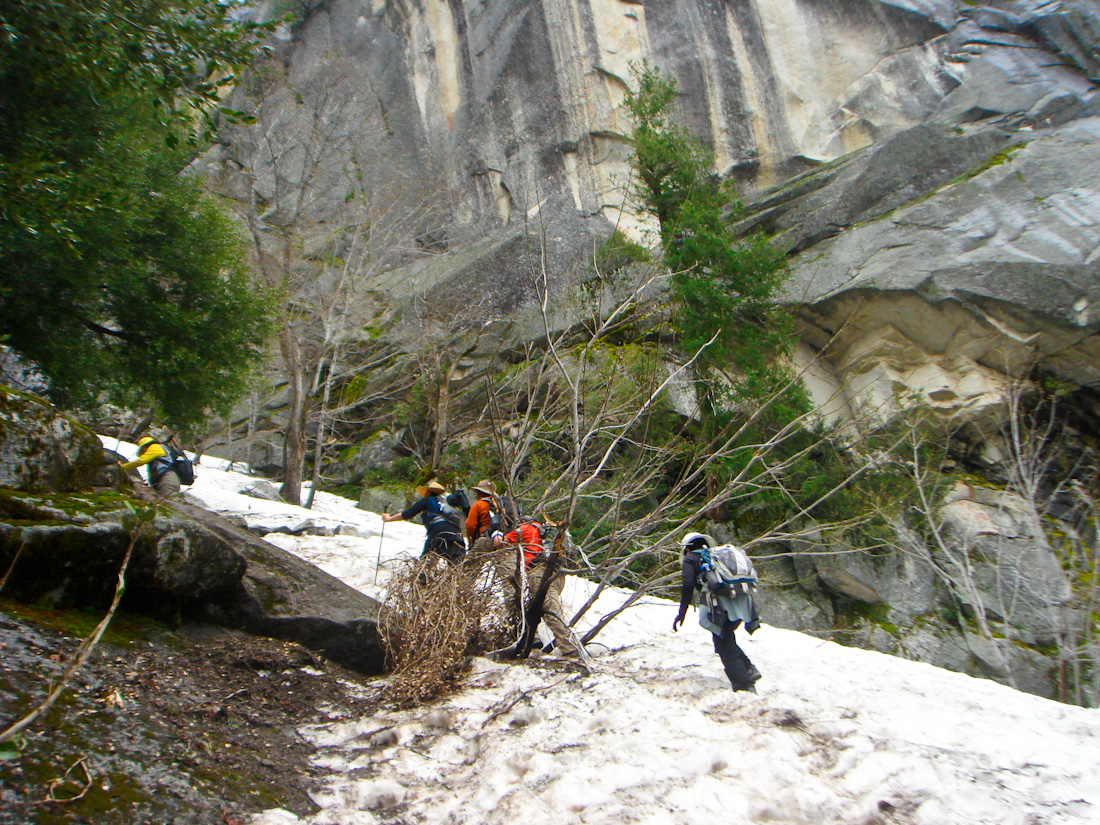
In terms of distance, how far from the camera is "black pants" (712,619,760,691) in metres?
4.42

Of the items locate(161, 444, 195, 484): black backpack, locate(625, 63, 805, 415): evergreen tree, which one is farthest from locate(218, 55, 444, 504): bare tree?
locate(625, 63, 805, 415): evergreen tree

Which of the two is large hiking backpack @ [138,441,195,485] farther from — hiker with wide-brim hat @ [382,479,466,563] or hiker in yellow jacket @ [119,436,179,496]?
hiker with wide-brim hat @ [382,479,466,563]

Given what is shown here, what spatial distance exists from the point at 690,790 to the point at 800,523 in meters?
11.2

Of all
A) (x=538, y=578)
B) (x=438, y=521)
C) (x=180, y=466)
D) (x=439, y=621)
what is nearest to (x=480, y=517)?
(x=438, y=521)

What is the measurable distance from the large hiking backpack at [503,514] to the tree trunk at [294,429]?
7.75 metres

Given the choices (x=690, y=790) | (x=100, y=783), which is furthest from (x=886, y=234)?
(x=100, y=783)

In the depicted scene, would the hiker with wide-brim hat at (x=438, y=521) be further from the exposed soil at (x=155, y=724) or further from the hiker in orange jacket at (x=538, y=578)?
the exposed soil at (x=155, y=724)

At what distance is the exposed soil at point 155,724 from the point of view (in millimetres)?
2402

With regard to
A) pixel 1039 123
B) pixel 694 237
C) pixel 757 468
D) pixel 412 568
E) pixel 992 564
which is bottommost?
pixel 412 568

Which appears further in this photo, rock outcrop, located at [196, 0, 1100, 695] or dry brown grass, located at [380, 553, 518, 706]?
rock outcrop, located at [196, 0, 1100, 695]

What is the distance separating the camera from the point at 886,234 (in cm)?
1638

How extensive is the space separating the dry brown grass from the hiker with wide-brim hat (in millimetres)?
555

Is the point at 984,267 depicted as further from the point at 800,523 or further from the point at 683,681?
the point at 683,681

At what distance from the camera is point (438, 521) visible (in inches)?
235
